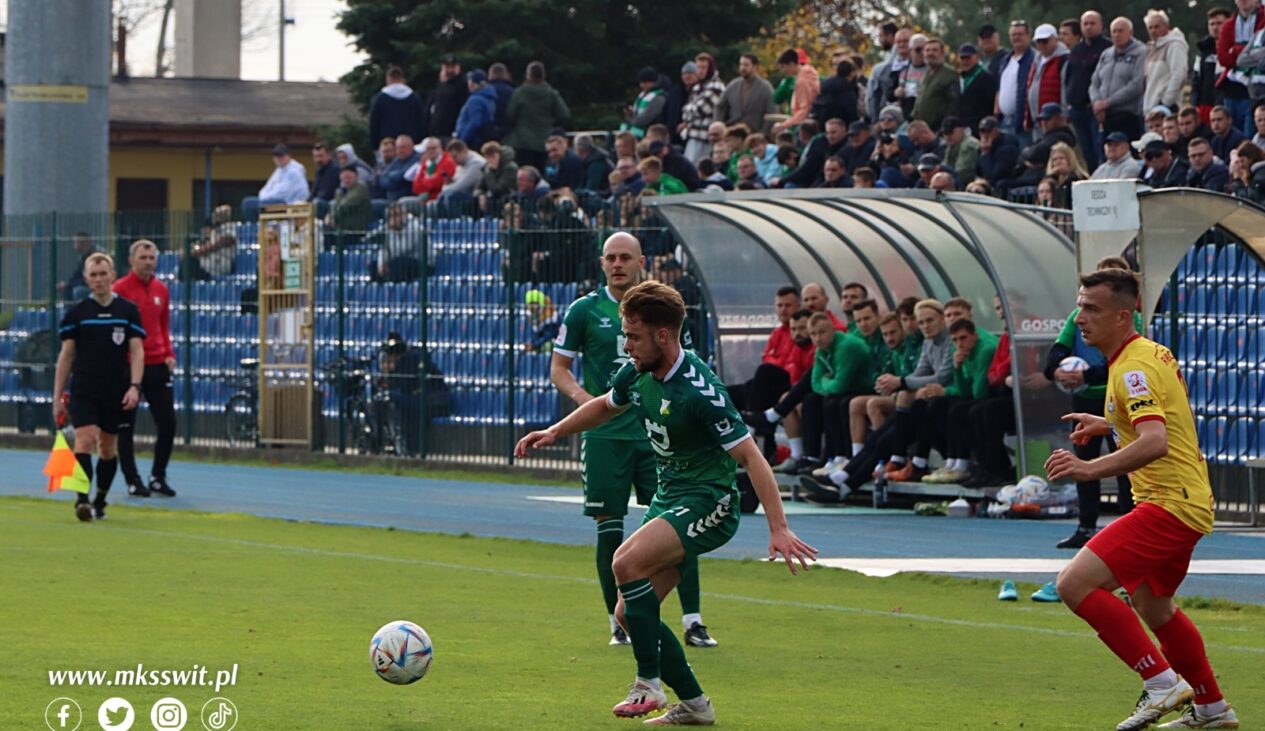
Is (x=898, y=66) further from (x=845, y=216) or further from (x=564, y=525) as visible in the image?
(x=564, y=525)

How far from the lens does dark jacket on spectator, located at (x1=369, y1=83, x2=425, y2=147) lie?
3105cm

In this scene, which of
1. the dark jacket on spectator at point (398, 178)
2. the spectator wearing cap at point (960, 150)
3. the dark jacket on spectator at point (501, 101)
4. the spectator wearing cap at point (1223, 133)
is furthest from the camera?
the dark jacket on spectator at point (501, 101)

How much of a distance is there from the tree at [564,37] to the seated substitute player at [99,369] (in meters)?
21.6

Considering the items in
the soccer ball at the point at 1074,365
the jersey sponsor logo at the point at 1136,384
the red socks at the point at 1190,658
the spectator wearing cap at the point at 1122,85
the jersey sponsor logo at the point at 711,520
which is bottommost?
the red socks at the point at 1190,658

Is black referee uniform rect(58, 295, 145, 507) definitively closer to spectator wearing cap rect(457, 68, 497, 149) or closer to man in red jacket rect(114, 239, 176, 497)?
man in red jacket rect(114, 239, 176, 497)

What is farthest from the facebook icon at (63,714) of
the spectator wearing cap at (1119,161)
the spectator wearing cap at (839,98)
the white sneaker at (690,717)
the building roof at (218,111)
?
the building roof at (218,111)

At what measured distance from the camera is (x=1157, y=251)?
15852mm

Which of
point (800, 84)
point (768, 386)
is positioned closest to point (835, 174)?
point (768, 386)

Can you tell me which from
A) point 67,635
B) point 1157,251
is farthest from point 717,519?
point 1157,251

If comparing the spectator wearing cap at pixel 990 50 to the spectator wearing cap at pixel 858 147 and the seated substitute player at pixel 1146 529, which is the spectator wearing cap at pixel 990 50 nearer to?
the spectator wearing cap at pixel 858 147

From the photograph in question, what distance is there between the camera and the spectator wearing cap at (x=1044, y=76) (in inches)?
898

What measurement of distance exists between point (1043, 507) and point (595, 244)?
656cm

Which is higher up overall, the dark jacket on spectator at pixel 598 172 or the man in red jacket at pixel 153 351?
the dark jacket on spectator at pixel 598 172

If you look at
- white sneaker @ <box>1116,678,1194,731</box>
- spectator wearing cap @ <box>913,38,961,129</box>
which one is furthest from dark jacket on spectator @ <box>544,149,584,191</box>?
white sneaker @ <box>1116,678,1194,731</box>
